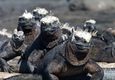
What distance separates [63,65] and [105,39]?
114 inches

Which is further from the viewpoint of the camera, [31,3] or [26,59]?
[31,3]

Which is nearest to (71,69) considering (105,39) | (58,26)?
(58,26)

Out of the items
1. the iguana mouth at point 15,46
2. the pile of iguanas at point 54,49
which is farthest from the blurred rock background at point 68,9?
the iguana mouth at point 15,46

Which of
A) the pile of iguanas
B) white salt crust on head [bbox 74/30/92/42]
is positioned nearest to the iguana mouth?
the pile of iguanas

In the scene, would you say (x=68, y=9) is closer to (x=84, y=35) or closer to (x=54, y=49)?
(x=54, y=49)

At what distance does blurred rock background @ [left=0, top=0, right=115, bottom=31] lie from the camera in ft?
87.3

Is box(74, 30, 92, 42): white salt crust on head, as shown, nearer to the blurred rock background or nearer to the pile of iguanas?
the pile of iguanas

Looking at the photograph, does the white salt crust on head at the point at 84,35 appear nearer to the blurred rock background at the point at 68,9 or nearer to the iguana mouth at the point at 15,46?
the iguana mouth at the point at 15,46

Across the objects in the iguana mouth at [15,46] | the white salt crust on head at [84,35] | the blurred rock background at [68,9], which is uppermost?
the white salt crust on head at [84,35]

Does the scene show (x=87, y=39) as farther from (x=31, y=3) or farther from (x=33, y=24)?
(x=31, y=3)

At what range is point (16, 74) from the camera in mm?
9227

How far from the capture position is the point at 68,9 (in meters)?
29.0

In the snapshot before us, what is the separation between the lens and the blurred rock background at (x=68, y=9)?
2662 centimetres

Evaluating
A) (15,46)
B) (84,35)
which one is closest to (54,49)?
(84,35)
